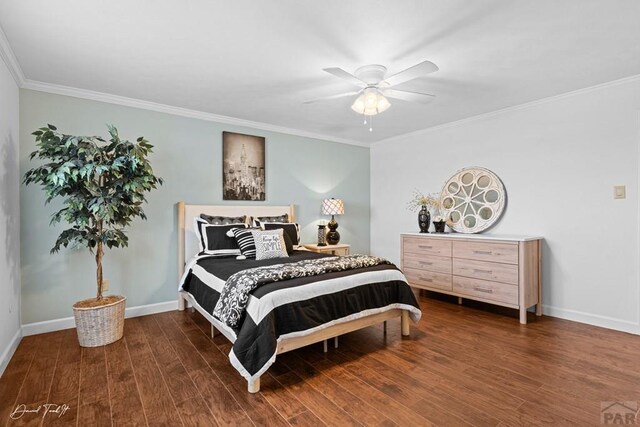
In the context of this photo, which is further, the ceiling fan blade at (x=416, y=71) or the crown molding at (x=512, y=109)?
the crown molding at (x=512, y=109)

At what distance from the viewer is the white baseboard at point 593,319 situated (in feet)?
10.1

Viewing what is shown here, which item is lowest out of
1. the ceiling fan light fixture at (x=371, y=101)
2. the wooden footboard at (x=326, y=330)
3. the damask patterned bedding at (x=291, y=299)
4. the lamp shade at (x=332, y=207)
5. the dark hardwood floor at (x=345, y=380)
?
the dark hardwood floor at (x=345, y=380)

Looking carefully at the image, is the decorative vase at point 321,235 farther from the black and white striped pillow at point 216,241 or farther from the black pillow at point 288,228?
the black and white striped pillow at point 216,241

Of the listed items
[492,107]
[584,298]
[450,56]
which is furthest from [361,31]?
[584,298]

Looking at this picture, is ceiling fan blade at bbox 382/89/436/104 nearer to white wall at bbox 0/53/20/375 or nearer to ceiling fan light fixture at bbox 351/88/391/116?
ceiling fan light fixture at bbox 351/88/391/116

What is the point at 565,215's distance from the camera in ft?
11.6

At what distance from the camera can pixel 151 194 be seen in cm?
370

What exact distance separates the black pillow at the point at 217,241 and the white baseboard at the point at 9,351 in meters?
1.70

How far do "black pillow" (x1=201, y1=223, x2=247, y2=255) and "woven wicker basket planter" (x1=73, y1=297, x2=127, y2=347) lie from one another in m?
1.04

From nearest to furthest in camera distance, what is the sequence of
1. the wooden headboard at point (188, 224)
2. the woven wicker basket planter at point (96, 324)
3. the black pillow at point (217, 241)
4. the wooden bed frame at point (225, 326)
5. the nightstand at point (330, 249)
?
the wooden bed frame at point (225, 326) < the woven wicker basket planter at point (96, 324) < the black pillow at point (217, 241) < the wooden headboard at point (188, 224) < the nightstand at point (330, 249)

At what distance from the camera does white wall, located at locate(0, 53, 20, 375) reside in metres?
2.44

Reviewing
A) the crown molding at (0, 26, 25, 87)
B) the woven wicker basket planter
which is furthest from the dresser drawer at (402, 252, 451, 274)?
the crown molding at (0, 26, 25, 87)

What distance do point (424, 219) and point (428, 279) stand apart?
2.77 feet

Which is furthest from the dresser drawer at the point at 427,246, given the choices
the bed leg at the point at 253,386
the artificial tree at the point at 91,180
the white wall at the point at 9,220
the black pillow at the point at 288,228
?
the white wall at the point at 9,220
